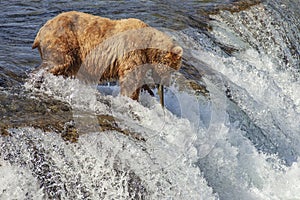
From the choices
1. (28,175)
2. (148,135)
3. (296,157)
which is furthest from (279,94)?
(28,175)

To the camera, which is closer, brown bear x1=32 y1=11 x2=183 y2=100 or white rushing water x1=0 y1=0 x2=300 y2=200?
white rushing water x1=0 y1=0 x2=300 y2=200

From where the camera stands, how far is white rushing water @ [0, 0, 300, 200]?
427 cm

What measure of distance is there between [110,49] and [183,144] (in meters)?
1.33

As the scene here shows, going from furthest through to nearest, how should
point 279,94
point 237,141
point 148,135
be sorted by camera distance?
point 279,94 → point 237,141 → point 148,135

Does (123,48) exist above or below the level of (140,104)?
above

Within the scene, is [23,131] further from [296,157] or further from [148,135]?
[296,157]

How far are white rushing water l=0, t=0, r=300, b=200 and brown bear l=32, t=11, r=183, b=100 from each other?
0.21m

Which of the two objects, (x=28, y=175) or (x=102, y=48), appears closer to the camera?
(x=28, y=175)

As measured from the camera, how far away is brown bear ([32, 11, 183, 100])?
568 centimetres

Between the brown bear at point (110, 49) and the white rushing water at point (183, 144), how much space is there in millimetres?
213

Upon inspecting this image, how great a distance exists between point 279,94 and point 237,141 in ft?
6.02

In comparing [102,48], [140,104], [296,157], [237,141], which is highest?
[102,48]

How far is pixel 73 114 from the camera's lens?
4.95 meters

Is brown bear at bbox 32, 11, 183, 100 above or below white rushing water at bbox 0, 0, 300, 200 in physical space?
above
